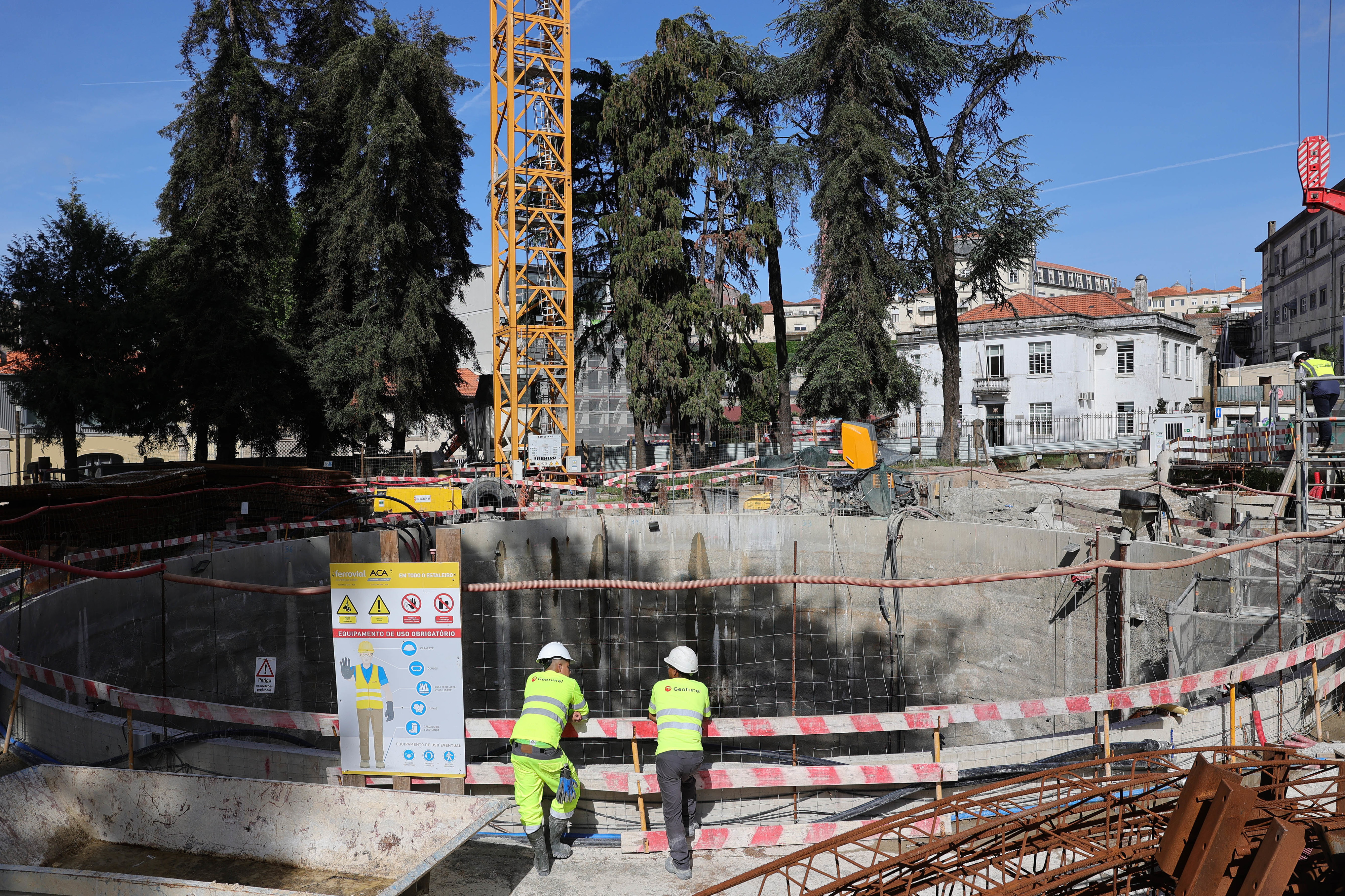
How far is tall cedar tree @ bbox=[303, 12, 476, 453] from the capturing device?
92.8ft

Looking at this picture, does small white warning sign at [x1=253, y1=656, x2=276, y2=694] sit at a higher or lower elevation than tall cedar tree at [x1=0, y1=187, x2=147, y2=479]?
lower

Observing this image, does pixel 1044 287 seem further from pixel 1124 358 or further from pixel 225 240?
pixel 225 240

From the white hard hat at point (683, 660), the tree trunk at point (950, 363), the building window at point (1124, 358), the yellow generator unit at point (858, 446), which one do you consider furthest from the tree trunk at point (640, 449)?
the building window at point (1124, 358)

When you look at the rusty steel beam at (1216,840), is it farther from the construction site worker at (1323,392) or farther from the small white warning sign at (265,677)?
the construction site worker at (1323,392)

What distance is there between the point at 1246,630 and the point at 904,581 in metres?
5.54

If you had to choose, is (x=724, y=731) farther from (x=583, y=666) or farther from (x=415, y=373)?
(x=415, y=373)

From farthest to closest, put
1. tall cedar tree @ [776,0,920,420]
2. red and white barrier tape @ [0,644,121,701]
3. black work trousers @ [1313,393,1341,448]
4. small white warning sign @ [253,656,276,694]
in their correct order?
1. tall cedar tree @ [776,0,920,420]
2. black work trousers @ [1313,393,1341,448]
3. small white warning sign @ [253,656,276,694]
4. red and white barrier tape @ [0,644,121,701]

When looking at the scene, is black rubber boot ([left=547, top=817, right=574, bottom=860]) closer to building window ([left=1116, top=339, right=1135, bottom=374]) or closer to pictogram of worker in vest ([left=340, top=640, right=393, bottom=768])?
pictogram of worker in vest ([left=340, top=640, right=393, bottom=768])

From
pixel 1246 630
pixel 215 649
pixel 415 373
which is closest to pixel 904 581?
pixel 1246 630

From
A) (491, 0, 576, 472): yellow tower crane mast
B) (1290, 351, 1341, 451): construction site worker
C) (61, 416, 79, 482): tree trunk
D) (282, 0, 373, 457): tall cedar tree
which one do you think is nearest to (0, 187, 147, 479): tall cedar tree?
(61, 416, 79, 482): tree trunk

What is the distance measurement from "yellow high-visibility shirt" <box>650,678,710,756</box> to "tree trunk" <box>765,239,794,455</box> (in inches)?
920

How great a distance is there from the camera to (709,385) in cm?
2805

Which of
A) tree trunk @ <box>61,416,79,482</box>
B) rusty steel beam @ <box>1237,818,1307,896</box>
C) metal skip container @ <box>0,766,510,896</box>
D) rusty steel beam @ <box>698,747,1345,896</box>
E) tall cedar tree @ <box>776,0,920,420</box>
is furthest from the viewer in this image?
tree trunk @ <box>61,416,79,482</box>

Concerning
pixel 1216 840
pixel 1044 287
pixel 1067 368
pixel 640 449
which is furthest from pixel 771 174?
pixel 1044 287
